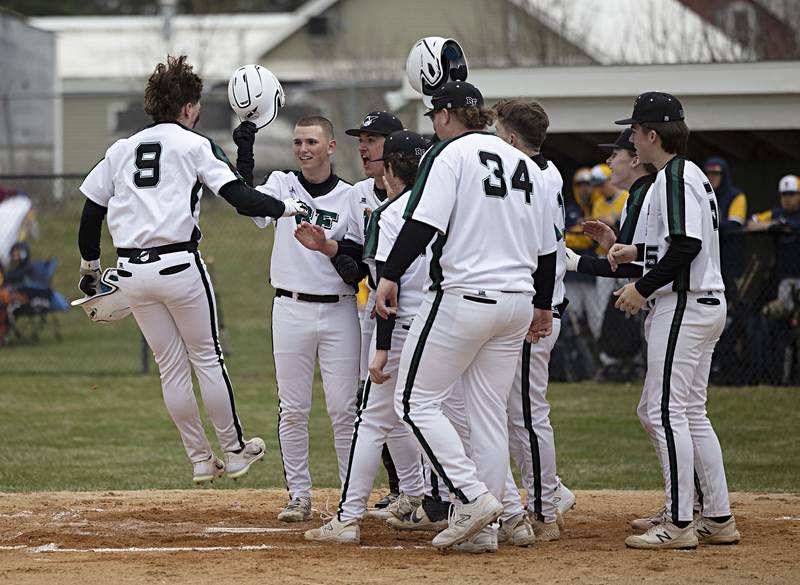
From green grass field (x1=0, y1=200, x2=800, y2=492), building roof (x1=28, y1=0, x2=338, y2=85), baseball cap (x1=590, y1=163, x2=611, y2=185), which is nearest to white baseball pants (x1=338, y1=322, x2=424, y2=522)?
green grass field (x1=0, y1=200, x2=800, y2=492)

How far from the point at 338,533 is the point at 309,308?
1.19 m

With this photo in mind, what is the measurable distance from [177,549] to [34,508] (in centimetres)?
152

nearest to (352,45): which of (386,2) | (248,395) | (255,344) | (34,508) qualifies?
(386,2)

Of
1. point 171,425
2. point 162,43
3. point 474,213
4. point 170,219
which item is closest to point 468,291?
point 474,213

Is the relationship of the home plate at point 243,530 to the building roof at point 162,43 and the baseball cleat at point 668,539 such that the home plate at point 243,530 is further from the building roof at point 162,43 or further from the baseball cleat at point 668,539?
the building roof at point 162,43

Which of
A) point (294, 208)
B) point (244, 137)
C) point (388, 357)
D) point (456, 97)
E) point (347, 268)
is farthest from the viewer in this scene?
point (244, 137)

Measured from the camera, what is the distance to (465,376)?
5.89 meters

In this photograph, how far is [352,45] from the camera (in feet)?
87.3

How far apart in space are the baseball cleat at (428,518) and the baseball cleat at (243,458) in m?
0.81

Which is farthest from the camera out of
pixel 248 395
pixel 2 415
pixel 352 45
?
pixel 352 45

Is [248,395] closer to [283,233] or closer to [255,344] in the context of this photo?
[255,344]

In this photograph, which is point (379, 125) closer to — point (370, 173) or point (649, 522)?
point (370, 173)

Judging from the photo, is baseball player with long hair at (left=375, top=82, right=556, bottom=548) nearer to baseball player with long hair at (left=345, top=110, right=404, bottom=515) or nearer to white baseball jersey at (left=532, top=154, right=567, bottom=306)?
white baseball jersey at (left=532, top=154, right=567, bottom=306)

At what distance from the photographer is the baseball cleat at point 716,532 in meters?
6.12
